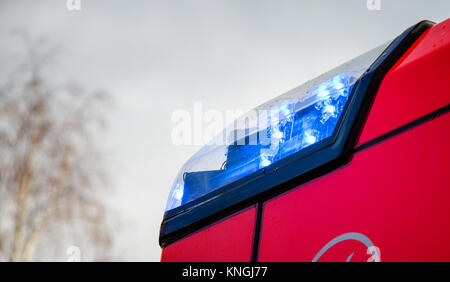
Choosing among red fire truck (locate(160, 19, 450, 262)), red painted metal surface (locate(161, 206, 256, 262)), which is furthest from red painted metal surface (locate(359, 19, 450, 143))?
red painted metal surface (locate(161, 206, 256, 262))

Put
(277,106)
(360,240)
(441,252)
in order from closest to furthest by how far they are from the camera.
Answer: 1. (441,252)
2. (360,240)
3. (277,106)

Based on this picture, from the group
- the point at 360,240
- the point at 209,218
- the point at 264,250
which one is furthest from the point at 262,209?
the point at 360,240

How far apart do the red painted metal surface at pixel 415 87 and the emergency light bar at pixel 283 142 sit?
4 centimetres

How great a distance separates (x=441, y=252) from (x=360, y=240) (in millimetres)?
200

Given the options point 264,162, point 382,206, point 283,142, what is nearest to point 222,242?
point 264,162

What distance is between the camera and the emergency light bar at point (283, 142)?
4.31ft

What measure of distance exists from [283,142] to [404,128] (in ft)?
1.53

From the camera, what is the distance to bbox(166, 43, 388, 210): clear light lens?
1429 millimetres

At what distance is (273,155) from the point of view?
4.88 ft

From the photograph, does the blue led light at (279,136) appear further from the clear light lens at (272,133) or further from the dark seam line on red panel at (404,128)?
the dark seam line on red panel at (404,128)

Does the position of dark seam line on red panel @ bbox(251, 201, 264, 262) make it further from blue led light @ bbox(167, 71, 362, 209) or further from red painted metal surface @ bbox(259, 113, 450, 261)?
blue led light @ bbox(167, 71, 362, 209)

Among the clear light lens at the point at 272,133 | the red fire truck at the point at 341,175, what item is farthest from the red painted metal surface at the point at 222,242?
the clear light lens at the point at 272,133

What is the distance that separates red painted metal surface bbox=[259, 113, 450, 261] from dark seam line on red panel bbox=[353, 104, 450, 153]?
14 mm
